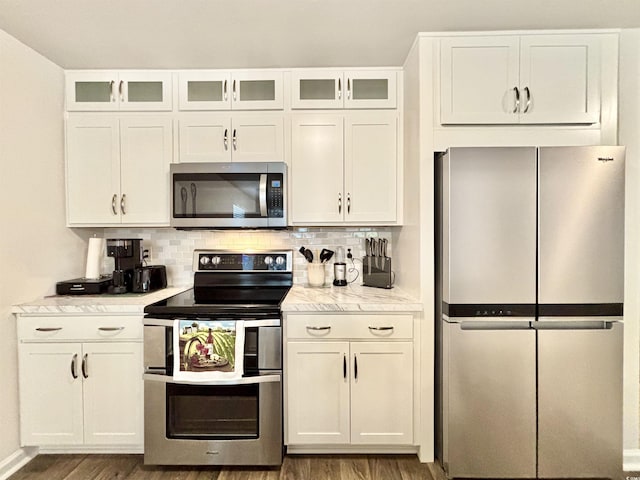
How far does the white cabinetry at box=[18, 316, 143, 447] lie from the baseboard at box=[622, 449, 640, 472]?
8.97 ft

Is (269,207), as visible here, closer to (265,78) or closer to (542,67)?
(265,78)

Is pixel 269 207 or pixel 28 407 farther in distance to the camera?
pixel 269 207

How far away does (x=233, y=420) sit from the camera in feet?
7.07

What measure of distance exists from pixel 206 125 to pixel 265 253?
974mm

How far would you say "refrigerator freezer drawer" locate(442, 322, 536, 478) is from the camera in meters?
1.99

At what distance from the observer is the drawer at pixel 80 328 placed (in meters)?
2.22

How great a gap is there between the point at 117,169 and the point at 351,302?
1.81m

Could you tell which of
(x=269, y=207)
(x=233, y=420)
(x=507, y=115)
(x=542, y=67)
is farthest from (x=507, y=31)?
(x=233, y=420)

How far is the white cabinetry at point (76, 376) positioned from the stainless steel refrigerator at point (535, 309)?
1.81 meters

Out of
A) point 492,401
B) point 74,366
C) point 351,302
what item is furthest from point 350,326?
point 74,366

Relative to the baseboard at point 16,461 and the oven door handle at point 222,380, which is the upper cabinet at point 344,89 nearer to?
the oven door handle at point 222,380

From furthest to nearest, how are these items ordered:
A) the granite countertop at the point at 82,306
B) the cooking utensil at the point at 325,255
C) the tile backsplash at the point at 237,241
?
1. the tile backsplash at the point at 237,241
2. the cooking utensil at the point at 325,255
3. the granite countertop at the point at 82,306

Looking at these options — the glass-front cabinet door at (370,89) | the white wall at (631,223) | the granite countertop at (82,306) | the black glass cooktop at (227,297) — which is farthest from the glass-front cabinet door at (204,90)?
the white wall at (631,223)

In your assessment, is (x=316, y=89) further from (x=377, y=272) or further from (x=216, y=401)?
→ (x=216, y=401)
